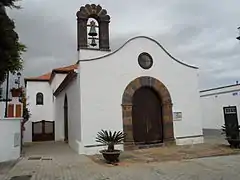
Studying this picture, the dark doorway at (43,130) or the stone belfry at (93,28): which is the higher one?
the stone belfry at (93,28)

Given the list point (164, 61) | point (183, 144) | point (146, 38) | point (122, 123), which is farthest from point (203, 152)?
point (146, 38)

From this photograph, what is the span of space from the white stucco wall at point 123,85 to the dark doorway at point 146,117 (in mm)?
889

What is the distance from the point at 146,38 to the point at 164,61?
5.39 ft

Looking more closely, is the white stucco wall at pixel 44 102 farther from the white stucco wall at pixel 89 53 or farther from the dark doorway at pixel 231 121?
the dark doorway at pixel 231 121

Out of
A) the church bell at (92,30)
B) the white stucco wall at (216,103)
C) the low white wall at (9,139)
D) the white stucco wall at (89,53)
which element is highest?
the church bell at (92,30)

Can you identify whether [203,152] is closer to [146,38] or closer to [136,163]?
[136,163]

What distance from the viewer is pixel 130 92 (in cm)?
1576

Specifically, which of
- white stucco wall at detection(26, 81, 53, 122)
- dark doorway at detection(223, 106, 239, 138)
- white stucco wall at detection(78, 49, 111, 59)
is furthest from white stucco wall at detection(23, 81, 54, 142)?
dark doorway at detection(223, 106, 239, 138)

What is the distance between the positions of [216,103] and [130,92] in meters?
15.6

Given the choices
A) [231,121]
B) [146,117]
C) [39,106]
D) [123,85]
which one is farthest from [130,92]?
[39,106]

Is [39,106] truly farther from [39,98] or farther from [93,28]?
[93,28]

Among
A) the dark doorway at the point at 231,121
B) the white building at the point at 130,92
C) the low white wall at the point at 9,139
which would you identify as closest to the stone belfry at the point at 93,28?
the white building at the point at 130,92

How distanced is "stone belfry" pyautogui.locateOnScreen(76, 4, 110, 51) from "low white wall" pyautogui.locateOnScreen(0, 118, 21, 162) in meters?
5.11

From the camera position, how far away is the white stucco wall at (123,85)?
48.5 feet
